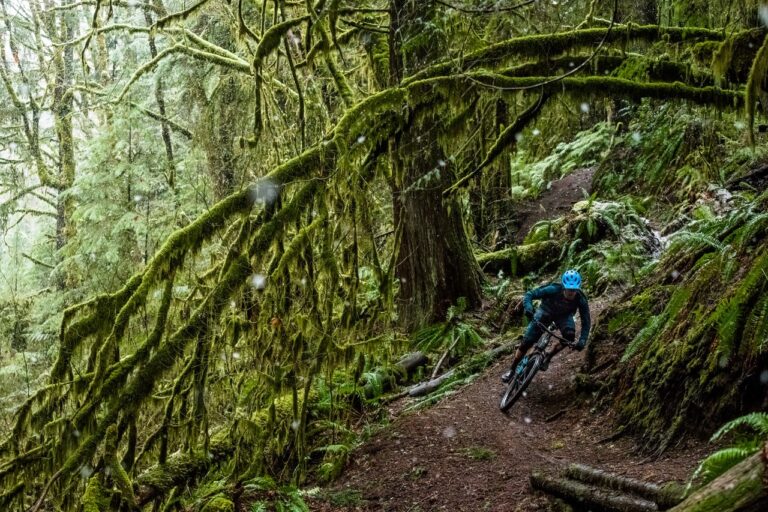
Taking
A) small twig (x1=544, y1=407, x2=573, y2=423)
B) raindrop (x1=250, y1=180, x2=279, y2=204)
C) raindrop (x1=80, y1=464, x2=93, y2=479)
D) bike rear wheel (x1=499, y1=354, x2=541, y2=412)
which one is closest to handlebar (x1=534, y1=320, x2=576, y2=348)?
bike rear wheel (x1=499, y1=354, x2=541, y2=412)

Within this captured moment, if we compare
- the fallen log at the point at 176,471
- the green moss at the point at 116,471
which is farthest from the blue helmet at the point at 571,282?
the green moss at the point at 116,471

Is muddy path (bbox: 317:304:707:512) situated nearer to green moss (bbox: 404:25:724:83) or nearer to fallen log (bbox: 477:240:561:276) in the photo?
green moss (bbox: 404:25:724:83)

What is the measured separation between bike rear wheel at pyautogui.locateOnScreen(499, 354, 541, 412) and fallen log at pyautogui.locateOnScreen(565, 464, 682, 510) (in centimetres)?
306

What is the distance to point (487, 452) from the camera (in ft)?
25.1

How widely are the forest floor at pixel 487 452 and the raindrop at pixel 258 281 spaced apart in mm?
2588

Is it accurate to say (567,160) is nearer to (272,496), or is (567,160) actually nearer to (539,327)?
(539,327)

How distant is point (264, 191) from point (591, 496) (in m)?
4.07

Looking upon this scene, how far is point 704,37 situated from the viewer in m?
6.44

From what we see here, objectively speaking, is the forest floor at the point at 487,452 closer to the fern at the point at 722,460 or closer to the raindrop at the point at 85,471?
the fern at the point at 722,460

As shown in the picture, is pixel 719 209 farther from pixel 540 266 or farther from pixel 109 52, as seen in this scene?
pixel 109 52

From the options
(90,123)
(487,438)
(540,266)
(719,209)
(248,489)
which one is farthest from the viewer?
(90,123)

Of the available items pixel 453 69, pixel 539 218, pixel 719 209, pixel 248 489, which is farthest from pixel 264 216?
pixel 539 218

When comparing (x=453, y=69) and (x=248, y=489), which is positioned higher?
(x=453, y=69)

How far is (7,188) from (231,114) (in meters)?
8.94
